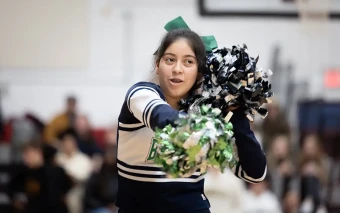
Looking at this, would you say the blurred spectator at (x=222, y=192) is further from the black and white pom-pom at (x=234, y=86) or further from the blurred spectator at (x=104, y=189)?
the black and white pom-pom at (x=234, y=86)

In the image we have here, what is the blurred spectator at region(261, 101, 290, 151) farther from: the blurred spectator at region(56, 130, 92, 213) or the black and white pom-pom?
the black and white pom-pom

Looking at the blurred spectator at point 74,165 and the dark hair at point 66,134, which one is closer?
the blurred spectator at point 74,165

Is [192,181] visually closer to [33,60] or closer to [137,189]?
[137,189]

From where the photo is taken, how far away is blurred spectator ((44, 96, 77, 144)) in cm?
907

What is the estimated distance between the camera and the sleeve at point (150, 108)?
2.44 meters

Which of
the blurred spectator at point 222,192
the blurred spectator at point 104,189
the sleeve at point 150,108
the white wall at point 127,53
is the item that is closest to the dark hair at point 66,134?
the blurred spectator at point 104,189

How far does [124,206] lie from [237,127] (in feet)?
1.58

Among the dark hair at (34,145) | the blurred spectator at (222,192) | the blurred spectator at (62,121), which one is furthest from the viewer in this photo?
the blurred spectator at (62,121)

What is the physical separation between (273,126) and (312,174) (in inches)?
28.9

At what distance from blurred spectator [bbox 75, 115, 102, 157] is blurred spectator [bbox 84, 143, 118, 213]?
0.87m

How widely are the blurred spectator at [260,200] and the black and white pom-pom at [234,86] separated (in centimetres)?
443

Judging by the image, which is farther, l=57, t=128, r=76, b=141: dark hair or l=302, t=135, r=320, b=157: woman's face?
l=302, t=135, r=320, b=157: woman's face

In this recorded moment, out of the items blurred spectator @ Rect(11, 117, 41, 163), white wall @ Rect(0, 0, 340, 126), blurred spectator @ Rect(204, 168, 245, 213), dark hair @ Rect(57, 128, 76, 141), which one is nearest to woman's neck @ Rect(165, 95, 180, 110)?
blurred spectator @ Rect(204, 168, 245, 213)

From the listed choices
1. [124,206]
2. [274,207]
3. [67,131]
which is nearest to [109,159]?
[67,131]
